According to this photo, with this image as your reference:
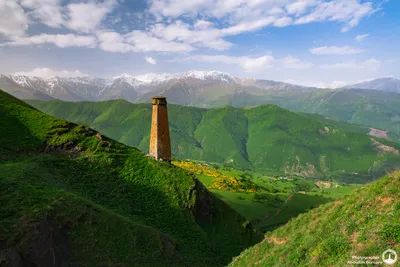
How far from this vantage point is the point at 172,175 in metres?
43.2

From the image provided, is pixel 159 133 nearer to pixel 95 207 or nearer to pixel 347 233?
pixel 95 207

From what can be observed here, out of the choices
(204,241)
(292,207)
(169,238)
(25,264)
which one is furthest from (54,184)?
(292,207)

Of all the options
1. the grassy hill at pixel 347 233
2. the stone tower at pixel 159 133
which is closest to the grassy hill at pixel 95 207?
the stone tower at pixel 159 133

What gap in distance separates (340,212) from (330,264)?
651 cm

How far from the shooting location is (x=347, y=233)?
1609 centimetres

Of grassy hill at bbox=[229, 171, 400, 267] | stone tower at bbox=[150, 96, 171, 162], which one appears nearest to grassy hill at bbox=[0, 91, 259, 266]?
stone tower at bbox=[150, 96, 171, 162]

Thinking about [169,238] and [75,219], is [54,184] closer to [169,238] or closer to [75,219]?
[75,219]

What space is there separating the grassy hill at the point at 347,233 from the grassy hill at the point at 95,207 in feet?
45.0

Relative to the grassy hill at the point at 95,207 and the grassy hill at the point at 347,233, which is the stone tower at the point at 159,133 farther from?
the grassy hill at the point at 347,233

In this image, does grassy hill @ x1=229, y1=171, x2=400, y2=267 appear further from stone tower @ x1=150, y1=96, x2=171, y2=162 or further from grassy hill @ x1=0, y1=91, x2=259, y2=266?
stone tower @ x1=150, y1=96, x2=171, y2=162

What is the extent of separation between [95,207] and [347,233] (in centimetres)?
2485

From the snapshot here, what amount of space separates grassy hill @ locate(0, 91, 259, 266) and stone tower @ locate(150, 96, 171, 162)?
3.18 meters

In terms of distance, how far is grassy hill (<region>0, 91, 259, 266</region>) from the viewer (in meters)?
24.6

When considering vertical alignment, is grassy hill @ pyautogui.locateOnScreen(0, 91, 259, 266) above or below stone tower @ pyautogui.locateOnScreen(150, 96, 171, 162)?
below
